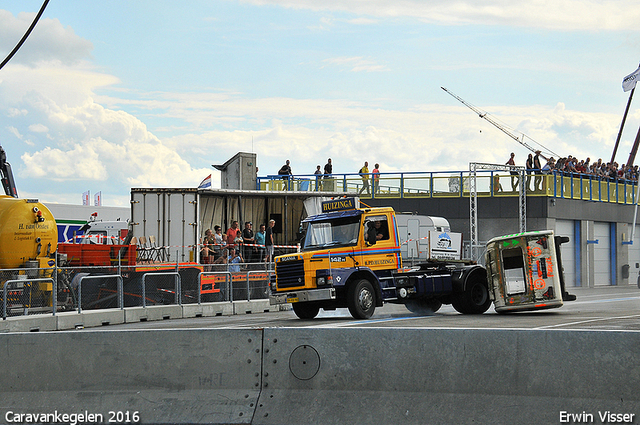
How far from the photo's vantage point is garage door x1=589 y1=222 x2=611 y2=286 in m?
44.4

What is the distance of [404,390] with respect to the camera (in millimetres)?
6184

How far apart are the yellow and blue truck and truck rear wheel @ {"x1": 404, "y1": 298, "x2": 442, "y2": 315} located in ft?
3.67

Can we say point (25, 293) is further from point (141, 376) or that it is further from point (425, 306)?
point (141, 376)

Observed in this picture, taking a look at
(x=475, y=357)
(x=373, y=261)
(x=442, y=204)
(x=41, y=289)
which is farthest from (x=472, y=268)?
(x=442, y=204)

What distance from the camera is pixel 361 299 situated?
54.0 ft

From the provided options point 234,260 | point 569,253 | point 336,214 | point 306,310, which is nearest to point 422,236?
point 234,260

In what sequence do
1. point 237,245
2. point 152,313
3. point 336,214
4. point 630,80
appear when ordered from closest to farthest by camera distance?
point 336,214
point 152,313
point 237,245
point 630,80

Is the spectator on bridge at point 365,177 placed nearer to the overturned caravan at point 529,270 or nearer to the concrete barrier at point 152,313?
the concrete barrier at point 152,313

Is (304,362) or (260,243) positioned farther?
(260,243)

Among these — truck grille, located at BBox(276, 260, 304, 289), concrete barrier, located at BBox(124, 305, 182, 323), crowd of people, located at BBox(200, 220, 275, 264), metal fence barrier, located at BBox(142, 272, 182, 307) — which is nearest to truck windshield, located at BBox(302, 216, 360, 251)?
truck grille, located at BBox(276, 260, 304, 289)

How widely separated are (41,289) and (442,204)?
2750cm

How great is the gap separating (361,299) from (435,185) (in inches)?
992

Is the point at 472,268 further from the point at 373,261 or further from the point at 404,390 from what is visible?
the point at 404,390

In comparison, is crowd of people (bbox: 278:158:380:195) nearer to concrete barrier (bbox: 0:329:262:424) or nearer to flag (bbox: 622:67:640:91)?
flag (bbox: 622:67:640:91)
